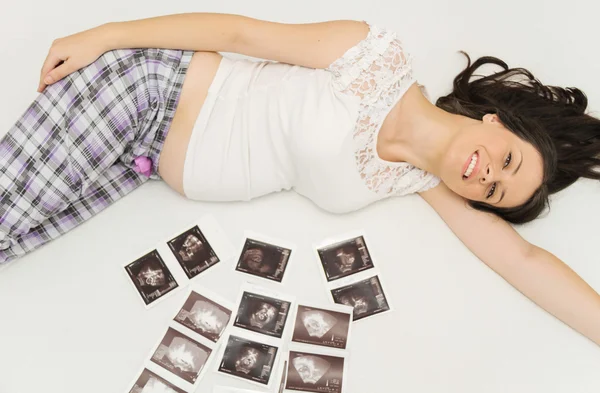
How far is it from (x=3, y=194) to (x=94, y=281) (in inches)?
13.4

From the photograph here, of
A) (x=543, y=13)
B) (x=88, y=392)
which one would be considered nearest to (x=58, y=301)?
(x=88, y=392)

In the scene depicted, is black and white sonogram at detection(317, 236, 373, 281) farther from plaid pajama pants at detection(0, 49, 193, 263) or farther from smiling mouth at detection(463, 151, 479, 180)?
plaid pajama pants at detection(0, 49, 193, 263)

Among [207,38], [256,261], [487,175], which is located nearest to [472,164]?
[487,175]

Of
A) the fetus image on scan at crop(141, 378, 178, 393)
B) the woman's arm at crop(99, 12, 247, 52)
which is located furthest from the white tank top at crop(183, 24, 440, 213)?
the fetus image on scan at crop(141, 378, 178, 393)

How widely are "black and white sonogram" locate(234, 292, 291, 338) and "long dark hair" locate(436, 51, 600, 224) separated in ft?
2.03

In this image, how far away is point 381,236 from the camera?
1.53m

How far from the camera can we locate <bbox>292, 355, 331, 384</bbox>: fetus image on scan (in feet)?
4.55

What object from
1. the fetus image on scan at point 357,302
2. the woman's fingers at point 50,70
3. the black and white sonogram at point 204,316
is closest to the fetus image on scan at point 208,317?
the black and white sonogram at point 204,316

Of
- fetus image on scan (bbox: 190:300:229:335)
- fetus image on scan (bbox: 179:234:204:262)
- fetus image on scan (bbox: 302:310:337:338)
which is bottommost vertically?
fetus image on scan (bbox: 302:310:337:338)

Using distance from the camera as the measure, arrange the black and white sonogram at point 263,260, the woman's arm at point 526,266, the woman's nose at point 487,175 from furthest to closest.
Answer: the black and white sonogram at point 263,260, the woman's arm at point 526,266, the woman's nose at point 487,175

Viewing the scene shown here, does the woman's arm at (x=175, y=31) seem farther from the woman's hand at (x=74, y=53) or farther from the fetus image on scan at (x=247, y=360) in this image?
the fetus image on scan at (x=247, y=360)

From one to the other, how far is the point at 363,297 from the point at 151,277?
60 cm

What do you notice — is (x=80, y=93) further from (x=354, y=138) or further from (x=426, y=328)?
(x=426, y=328)

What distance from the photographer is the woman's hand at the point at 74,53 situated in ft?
4.29
